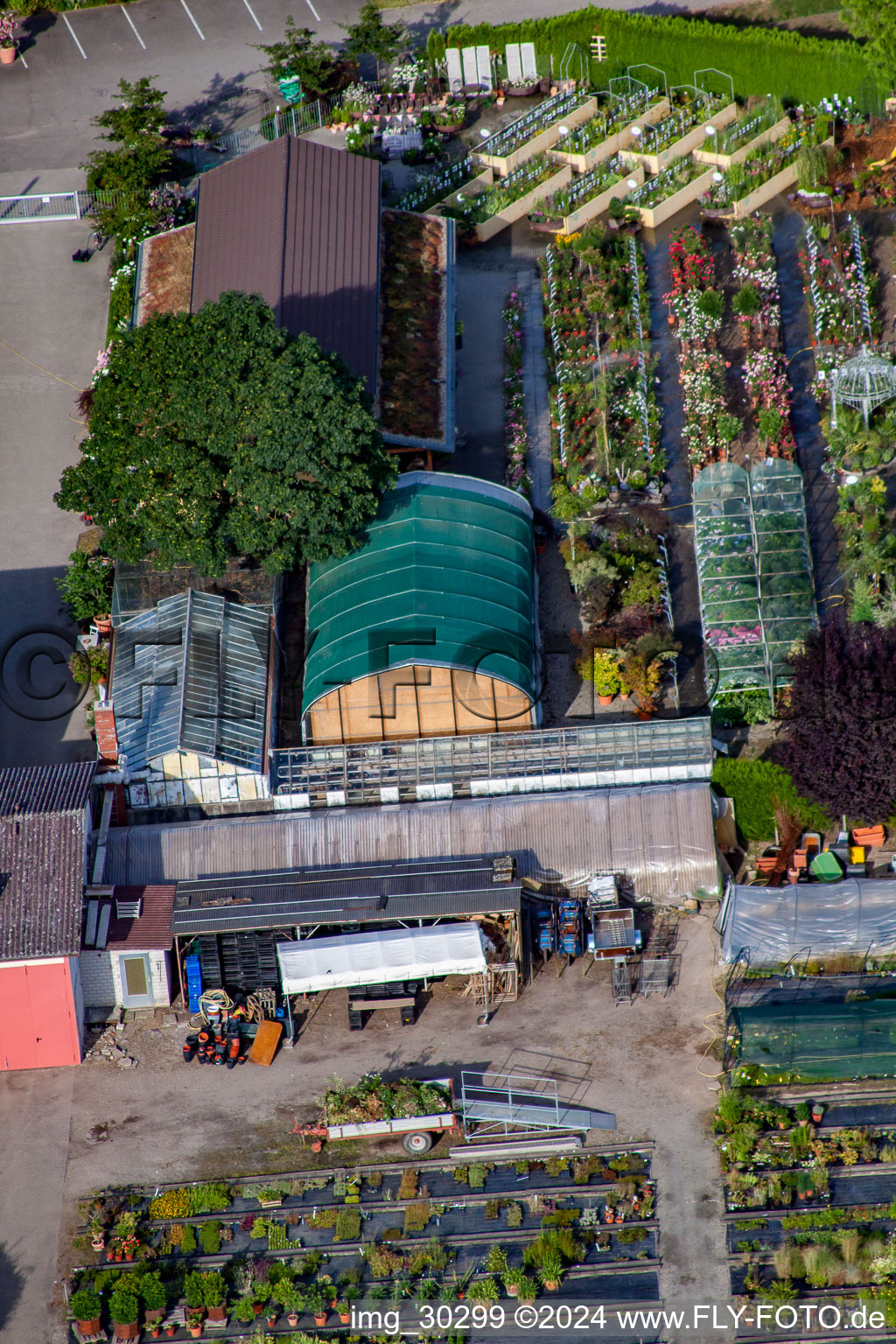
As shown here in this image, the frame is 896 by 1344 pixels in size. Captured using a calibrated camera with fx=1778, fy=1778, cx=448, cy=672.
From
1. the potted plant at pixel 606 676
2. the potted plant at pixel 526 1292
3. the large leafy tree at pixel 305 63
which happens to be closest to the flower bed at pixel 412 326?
the potted plant at pixel 606 676

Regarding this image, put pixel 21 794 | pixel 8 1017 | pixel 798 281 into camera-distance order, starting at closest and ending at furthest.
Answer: pixel 8 1017 → pixel 21 794 → pixel 798 281

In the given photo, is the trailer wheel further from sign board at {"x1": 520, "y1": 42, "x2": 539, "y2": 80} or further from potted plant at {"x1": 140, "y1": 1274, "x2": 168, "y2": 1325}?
sign board at {"x1": 520, "y1": 42, "x2": 539, "y2": 80}

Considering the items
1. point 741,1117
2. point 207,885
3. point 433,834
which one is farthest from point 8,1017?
point 741,1117

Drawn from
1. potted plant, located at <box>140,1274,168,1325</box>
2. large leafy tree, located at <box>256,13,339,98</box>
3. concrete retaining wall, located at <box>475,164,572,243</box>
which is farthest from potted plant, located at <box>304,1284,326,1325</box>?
large leafy tree, located at <box>256,13,339,98</box>

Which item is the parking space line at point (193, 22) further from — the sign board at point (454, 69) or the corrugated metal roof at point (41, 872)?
the corrugated metal roof at point (41, 872)

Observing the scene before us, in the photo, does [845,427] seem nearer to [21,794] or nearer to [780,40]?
[780,40]

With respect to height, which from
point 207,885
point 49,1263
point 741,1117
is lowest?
point 49,1263
